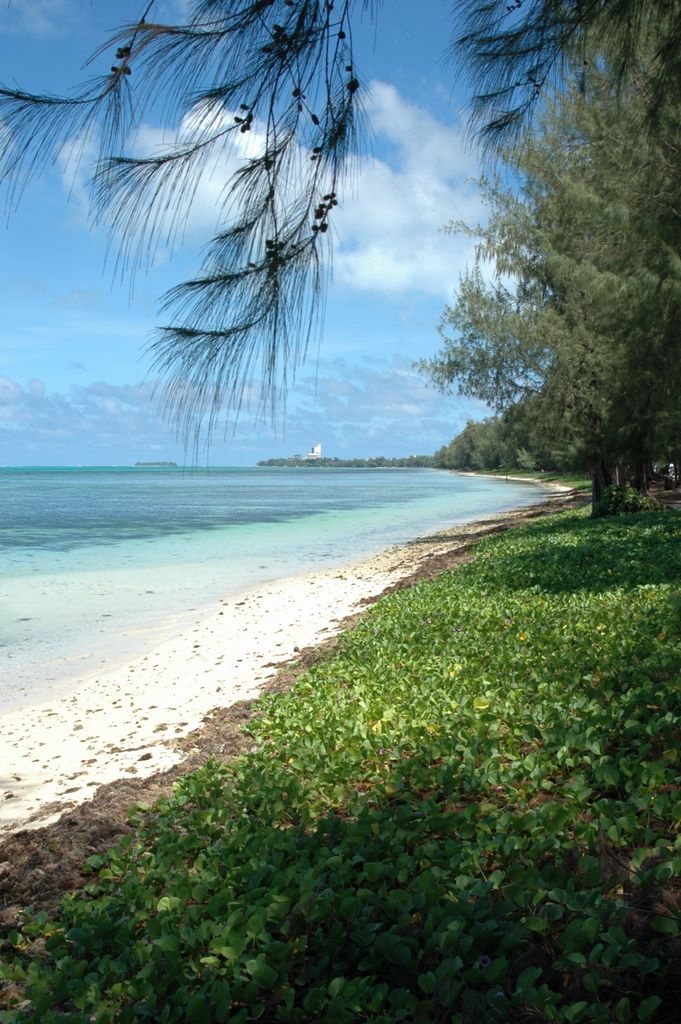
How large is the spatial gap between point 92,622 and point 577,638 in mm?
Answer: 10656

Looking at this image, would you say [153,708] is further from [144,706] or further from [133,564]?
[133,564]

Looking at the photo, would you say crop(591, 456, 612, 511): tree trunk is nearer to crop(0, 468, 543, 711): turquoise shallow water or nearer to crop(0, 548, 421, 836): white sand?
crop(0, 468, 543, 711): turquoise shallow water

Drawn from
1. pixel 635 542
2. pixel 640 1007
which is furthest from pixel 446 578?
pixel 640 1007

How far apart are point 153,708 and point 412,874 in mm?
6266

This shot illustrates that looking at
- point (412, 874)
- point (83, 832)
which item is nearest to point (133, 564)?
point (83, 832)

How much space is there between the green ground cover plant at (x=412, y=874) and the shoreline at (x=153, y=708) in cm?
155

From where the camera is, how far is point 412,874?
3.39 m

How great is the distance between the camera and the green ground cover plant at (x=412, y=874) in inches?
103

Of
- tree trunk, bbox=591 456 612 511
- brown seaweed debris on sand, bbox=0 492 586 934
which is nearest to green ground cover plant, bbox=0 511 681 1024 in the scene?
brown seaweed debris on sand, bbox=0 492 586 934

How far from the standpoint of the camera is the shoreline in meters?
6.57

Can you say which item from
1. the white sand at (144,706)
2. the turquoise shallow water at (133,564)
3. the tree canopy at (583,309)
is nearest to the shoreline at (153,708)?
the white sand at (144,706)

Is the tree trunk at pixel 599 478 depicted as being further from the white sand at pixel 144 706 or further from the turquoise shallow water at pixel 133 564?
the white sand at pixel 144 706

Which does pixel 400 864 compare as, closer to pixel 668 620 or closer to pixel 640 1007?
pixel 640 1007

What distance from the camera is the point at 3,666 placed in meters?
11.8
